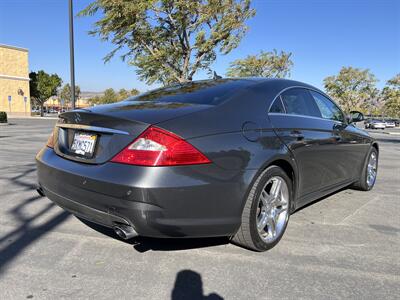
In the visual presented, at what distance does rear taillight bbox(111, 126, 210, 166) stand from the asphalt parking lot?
2.85 feet

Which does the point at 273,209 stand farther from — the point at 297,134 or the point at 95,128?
the point at 95,128

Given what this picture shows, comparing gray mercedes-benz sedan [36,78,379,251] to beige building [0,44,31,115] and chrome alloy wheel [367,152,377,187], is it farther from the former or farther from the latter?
beige building [0,44,31,115]

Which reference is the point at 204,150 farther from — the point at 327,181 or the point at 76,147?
the point at 327,181

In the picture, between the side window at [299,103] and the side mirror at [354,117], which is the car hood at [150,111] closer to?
the side window at [299,103]

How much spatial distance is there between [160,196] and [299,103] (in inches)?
Answer: 83.1

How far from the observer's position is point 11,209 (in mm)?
4328

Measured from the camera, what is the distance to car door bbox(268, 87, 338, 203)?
3420mm

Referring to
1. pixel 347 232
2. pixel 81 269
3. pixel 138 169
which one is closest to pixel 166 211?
pixel 138 169

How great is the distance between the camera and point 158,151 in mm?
2508

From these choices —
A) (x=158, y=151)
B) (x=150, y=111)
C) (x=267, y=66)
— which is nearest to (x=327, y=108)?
(x=150, y=111)

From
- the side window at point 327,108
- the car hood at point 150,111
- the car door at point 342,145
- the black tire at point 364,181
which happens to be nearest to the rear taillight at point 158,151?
the car hood at point 150,111

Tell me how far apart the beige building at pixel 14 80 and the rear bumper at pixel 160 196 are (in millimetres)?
52475

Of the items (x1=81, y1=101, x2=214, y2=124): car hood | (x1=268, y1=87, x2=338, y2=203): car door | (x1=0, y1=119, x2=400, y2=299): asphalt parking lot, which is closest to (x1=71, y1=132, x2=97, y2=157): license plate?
(x1=81, y1=101, x2=214, y2=124): car hood

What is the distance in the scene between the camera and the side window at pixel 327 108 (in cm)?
434
